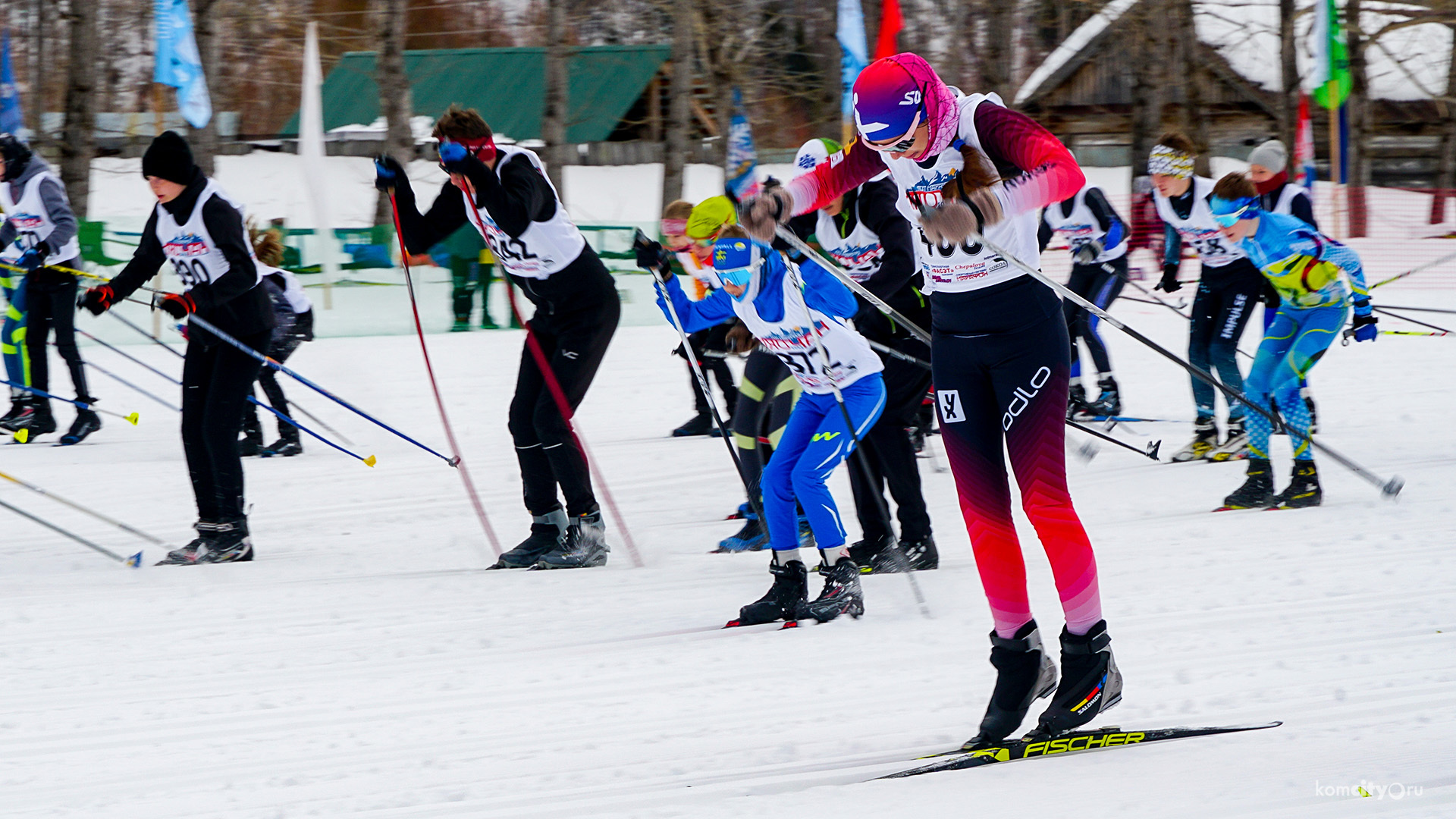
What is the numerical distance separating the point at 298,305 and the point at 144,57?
61.9ft

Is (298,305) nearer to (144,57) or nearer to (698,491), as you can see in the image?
(698,491)

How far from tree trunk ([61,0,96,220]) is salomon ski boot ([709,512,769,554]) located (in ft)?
33.0

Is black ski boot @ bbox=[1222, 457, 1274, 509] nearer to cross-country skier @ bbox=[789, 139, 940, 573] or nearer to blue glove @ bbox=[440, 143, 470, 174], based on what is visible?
cross-country skier @ bbox=[789, 139, 940, 573]

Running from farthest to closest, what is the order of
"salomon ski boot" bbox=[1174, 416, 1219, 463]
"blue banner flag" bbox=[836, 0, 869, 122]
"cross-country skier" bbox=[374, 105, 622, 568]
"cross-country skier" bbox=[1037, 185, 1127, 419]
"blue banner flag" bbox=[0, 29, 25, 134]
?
1. "blue banner flag" bbox=[836, 0, 869, 122]
2. "blue banner flag" bbox=[0, 29, 25, 134]
3. "cross-country skier" bbox=[1037, 185, 1127, 419]
4. "salomon ski boot" bbox=[1174, 416, 1219, 463]
5. "cross-country skier" bbox=[374, 105, 622, 568]

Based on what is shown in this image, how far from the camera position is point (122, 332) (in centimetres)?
1310

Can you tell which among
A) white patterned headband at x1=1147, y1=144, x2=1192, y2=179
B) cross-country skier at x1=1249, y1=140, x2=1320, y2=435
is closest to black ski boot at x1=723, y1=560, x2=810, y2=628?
cross-country skier at x1=1249, y1=140, x2=1320, y2=435

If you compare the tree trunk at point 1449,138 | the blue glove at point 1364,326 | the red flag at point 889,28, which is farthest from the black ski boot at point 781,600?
the tree trunk at point 1449,138

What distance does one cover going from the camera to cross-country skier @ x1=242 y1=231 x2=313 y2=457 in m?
8.20

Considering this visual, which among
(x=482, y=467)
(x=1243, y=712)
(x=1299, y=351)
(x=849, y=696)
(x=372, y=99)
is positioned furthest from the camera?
(x=372, y=99)

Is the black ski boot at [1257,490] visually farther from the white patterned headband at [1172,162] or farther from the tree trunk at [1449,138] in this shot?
the tree trunk at [1449,138]

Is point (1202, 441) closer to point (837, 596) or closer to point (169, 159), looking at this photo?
point (837, 596)

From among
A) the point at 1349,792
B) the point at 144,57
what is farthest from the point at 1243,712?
the point at 144,57

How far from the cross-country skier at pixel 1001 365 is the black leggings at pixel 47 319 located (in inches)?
269

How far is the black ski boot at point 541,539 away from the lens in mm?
5641
